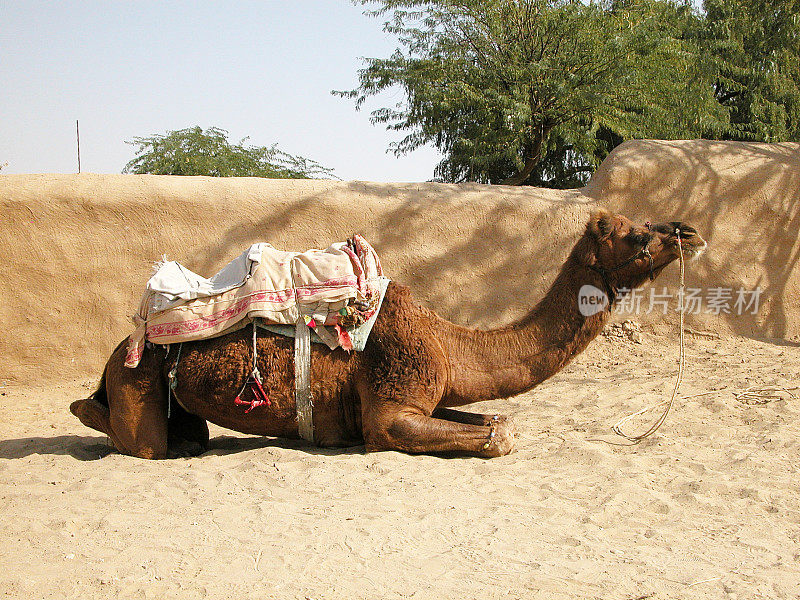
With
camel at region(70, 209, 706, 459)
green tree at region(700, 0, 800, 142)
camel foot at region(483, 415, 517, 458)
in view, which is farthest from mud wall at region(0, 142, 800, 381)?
green tree at region(700, 0, 800, 142)

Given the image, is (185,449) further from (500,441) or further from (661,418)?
(661,418)

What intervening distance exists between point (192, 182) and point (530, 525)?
18.4 ft

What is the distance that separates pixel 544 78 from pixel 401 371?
10.2m

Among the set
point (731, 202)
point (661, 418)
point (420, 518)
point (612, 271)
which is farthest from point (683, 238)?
point (731, 202)

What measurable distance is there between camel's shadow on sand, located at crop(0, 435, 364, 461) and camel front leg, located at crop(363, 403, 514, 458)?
0.28 m

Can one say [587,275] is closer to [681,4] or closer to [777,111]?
[777,111]

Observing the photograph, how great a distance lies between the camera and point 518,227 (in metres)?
8.60

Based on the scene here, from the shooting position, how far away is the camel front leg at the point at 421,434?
4883 millimetres

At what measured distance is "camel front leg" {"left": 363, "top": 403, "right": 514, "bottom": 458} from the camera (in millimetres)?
4883

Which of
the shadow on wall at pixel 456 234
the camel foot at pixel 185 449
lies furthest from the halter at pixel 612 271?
the shadow on wall at pixel 456 234

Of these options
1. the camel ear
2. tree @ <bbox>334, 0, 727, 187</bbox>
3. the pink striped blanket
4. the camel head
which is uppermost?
tree @ <bbox>334, 0, 727, 187</bbox>

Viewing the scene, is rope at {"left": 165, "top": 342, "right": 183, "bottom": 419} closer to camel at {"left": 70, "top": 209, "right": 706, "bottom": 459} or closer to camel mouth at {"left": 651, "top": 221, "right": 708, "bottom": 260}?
camel at {"left": 70, "top": 209, "right": 706, "bottom": 459}

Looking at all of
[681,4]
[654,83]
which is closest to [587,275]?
[654,83]

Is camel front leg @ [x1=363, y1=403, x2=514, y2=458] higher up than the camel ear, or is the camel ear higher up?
the camel ear
